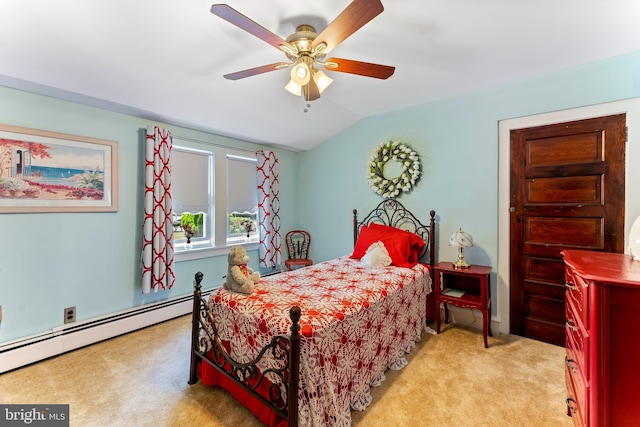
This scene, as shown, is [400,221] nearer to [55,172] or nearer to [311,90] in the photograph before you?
[311,90]

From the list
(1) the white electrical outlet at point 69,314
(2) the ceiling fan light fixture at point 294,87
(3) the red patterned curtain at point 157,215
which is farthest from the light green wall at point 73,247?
(2) the ceiling fan light fixture at point 294,87

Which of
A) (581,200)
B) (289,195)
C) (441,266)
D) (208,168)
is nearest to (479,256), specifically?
(441,266)

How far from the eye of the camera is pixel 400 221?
3592 millimetres

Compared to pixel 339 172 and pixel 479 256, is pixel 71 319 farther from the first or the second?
pixel 479 256

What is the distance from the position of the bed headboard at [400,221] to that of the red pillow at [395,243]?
17cm

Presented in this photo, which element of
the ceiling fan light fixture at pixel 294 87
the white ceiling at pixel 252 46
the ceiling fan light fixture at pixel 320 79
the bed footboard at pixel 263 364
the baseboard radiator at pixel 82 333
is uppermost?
the white ceiling at pixel 252 46

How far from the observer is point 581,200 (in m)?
2.50

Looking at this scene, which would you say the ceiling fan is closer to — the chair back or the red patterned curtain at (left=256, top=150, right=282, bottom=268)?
the red patterned curtain at (left=256, top=150, right=282, bottom=268)

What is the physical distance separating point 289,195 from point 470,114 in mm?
2823

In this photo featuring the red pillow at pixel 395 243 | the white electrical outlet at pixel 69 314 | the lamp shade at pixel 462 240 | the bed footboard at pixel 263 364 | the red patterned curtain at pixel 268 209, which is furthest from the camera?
the red patterned curtain at pixel 268 209

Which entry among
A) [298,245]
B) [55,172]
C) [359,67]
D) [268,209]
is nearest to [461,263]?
[359,67]

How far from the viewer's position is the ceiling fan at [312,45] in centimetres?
142

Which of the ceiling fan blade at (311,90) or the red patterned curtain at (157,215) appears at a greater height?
the ceiling fan blade at (311,90)

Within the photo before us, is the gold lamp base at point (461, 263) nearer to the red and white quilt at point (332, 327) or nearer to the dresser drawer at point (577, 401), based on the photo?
the red and white quilt at point (332, 327)
